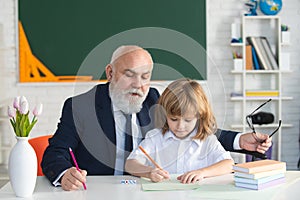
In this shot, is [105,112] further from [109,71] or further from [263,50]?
[263,50]

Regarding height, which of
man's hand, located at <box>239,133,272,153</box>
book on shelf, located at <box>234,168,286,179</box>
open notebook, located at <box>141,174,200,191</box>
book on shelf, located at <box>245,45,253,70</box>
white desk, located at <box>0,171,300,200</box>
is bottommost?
white desk, located at <box>0,171,300,200</box>

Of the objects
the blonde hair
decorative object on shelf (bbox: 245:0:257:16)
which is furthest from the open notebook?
decorative object on shelf (bbox: 245:0:257:16)

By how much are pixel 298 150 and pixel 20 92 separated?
257 cm

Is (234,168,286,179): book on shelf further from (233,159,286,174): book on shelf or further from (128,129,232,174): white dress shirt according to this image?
(128,129,232,174): white dress shirt

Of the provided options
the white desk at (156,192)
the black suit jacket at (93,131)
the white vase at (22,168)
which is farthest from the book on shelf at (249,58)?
the white vase at (22,168)

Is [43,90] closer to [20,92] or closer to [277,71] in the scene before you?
[20,92]

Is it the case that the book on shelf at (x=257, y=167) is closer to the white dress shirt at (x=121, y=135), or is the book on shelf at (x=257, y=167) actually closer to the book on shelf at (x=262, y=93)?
the white dress shirt at (x=121, y=135)

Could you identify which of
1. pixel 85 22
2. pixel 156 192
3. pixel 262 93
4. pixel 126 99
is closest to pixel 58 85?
pixel 85 22

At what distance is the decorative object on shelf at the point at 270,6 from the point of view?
484 cm

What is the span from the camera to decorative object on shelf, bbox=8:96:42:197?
1850mm

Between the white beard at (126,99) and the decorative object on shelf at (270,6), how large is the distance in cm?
276

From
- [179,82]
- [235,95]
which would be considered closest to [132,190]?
[179,82]

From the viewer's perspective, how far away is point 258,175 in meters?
1.93

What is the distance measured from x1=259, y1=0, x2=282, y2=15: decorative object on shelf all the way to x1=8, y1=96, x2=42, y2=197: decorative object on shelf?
11.0 feet
